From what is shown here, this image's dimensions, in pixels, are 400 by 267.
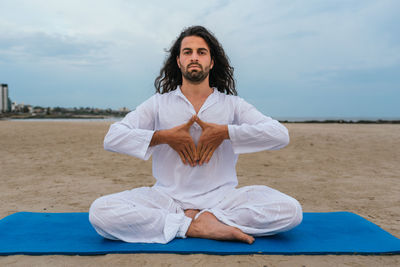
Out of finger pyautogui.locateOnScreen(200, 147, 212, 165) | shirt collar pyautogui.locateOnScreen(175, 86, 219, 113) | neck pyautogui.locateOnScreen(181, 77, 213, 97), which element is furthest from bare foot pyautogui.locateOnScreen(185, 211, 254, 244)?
neck pyautogui.locateOnScreen(181, 77, 213, 97)

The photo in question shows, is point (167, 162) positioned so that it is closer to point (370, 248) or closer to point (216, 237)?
point (216, 237)

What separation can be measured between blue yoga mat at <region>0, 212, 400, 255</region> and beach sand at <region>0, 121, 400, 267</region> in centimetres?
7

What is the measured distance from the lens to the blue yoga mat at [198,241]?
2.43 m

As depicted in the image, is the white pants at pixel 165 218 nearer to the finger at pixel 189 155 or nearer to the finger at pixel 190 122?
the finger at pixel 189 155

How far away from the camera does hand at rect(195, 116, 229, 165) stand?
8.95 ft

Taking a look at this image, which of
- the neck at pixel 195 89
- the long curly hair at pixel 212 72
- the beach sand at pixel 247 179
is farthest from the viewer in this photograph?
the long curly hair at pixel 212 72

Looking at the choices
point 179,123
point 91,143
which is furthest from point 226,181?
point 91,143

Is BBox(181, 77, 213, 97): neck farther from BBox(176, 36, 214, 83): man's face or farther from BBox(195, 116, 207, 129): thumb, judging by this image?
BBox(195, 116, 207, 129): thumb

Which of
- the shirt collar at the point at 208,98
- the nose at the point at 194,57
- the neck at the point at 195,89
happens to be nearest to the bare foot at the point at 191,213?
the shirt collar at the point at 208,98

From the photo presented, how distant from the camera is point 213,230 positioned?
261 centimetres

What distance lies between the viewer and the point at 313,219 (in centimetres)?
332

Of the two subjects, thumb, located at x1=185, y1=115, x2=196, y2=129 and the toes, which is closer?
the toes

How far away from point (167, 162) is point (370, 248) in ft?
5.78

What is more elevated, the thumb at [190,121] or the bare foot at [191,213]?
the thumb at [190,121]
